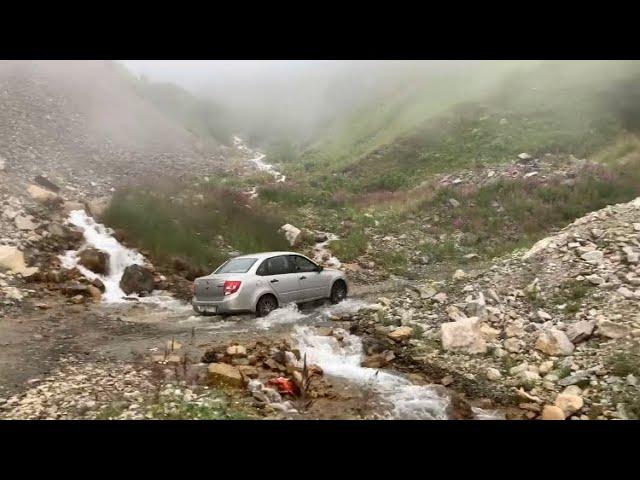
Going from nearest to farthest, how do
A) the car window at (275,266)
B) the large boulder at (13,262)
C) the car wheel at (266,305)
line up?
the car wheel at (266,305), the car window at (275,266), the large boulder at (13,262)

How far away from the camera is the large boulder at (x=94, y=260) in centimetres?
1622

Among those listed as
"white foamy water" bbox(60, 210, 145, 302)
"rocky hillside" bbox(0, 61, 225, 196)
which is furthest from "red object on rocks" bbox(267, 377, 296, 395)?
"rocky hillside" bbox(0, 61, 225, 196)

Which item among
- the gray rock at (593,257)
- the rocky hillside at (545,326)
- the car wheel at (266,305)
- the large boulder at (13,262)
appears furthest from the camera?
the large boulder at (13,262)

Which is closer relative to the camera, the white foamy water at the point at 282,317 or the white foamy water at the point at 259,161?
the white foamy water at the point at 282,317

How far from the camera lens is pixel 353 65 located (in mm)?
59000

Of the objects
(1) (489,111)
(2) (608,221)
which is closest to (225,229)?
(2) (608,221)

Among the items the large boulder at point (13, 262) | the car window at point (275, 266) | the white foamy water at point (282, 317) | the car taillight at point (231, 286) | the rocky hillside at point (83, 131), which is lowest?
the white foamy water at point (282, 317)

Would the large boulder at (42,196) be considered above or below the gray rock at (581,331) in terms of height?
above

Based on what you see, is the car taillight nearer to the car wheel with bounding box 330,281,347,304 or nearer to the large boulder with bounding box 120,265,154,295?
the car wheel with bounding box 330,281,347,304

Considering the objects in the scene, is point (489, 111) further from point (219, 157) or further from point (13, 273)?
point (13, 273)

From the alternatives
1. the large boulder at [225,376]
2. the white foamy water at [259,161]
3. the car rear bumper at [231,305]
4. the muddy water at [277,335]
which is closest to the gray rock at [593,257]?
the muddy water at [277,335]

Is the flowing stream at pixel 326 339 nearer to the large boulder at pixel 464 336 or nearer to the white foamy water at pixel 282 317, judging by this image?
the white foamy water at pixel 282 317

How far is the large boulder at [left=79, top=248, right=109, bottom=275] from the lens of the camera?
1622 cm

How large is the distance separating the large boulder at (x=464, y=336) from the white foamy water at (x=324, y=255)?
408 inches
